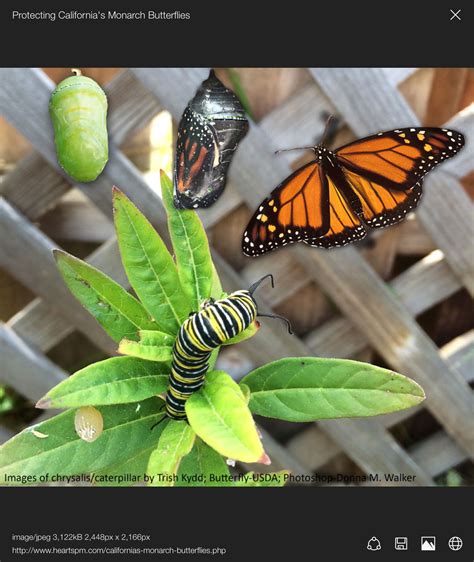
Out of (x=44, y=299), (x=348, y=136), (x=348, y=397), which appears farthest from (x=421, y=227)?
(x=44, y=299)

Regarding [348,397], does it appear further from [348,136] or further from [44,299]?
[44,299]

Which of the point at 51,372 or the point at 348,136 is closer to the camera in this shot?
the point at 348,136

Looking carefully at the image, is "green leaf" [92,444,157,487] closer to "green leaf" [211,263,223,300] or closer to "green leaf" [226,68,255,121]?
"green leaf" [211,263,223,300]

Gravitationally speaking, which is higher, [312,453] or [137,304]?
[137,304]
